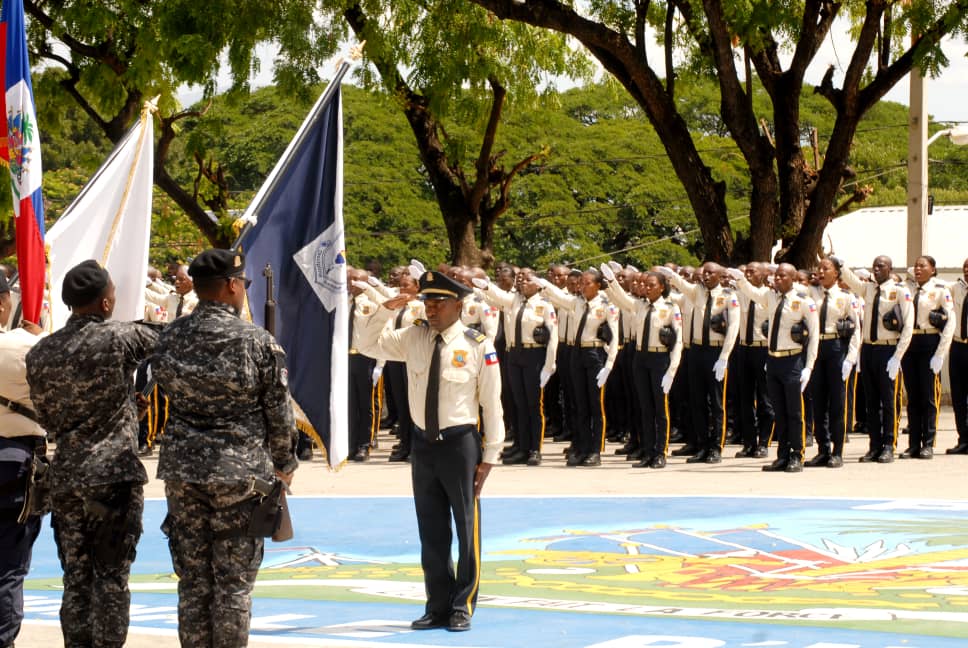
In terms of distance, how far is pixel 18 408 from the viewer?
23.8 feet

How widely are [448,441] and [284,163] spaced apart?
68.8 inches

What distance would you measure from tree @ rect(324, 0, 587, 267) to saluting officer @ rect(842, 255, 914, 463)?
8438 millimetres

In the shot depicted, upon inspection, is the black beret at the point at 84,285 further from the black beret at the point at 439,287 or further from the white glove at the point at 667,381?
the white glove at the point at 667,381

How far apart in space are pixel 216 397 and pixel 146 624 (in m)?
2.49

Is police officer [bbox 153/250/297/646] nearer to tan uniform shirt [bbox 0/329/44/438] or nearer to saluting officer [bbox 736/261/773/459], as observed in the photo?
tan uniform shirt [bbox 0/329/44/438]

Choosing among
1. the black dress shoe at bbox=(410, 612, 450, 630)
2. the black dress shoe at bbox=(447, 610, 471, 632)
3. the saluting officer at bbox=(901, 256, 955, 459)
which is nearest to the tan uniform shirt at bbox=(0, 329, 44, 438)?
the black dress shoe at bbox=(410, 612, 450, 630)

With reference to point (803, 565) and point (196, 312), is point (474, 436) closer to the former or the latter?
point (196, 312)

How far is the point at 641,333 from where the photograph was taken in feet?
55.2

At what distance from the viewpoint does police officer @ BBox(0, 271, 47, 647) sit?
23.5ft

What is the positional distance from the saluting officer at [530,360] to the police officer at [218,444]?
10.5m

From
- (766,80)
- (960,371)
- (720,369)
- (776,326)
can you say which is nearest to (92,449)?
(776,326)

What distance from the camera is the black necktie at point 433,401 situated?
27.2 ft

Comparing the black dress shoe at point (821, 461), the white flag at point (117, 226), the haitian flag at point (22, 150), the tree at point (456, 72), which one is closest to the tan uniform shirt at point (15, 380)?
the haitian flag at point (22, 150)

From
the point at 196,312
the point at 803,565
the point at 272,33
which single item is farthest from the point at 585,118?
the point at 196,312
